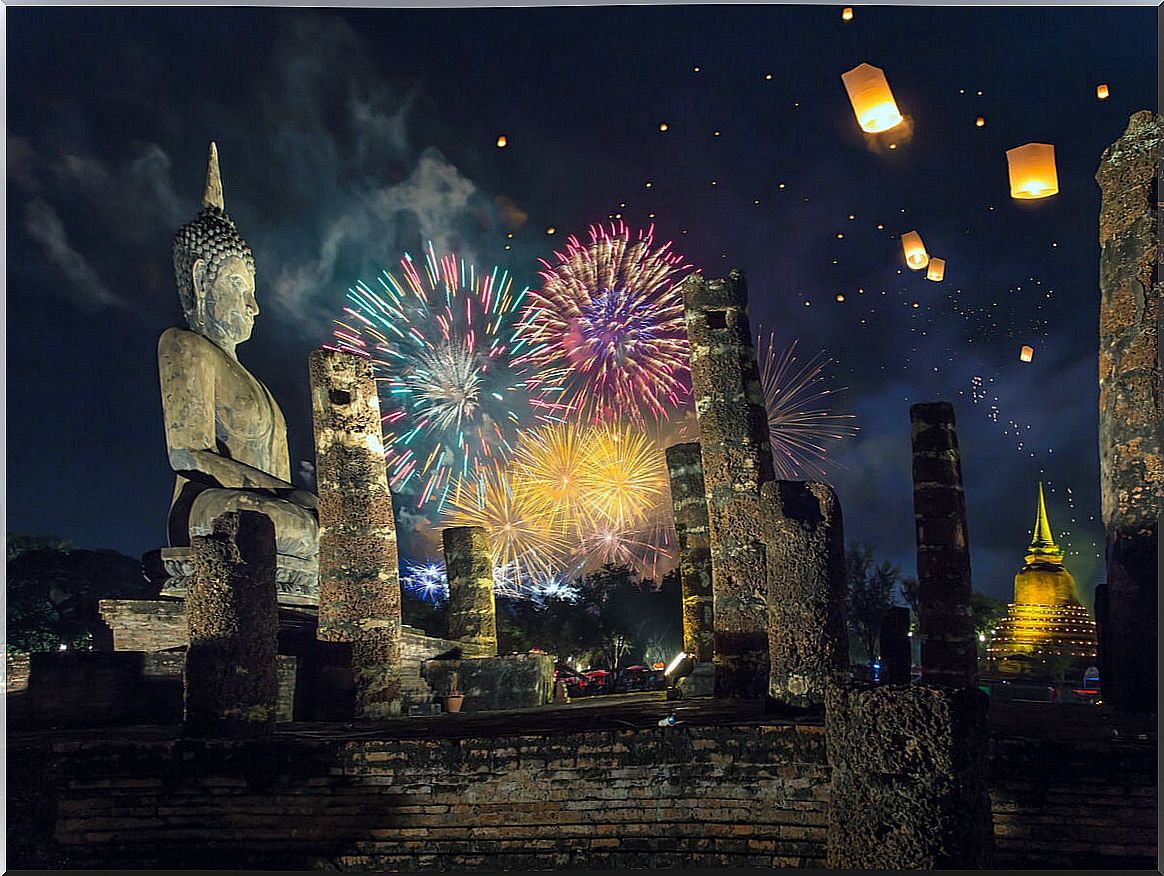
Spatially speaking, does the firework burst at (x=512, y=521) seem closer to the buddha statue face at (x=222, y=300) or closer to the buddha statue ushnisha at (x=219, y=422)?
the buddha statue face at (x=222, y=300)

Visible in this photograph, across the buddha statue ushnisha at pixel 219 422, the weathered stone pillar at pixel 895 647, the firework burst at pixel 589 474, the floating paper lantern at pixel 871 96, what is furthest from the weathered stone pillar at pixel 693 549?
the firework burst at pixel 589 474

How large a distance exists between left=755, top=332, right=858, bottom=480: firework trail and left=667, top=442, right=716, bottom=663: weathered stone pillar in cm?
826

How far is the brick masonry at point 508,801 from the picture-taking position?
630 centimetres

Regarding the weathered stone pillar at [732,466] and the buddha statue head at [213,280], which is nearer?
the weathered stone pillar at [732,466]

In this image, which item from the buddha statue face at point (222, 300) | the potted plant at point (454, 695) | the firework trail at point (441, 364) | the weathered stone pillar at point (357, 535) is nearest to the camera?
the weathered stone pillar at point (357, 535)

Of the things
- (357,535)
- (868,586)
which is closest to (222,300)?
(357,535)

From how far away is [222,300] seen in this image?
14.5m

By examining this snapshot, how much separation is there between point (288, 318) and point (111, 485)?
6.83 meters

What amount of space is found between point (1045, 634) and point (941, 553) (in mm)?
9838

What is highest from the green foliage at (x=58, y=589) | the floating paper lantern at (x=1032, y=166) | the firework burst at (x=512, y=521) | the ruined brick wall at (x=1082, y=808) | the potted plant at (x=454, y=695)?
the floating paper lantern at (x=1032, y=166)

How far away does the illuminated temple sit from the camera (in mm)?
18625

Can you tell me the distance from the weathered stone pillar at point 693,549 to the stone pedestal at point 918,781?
6313 millimetres

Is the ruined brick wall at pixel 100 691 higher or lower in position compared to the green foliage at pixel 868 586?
lower

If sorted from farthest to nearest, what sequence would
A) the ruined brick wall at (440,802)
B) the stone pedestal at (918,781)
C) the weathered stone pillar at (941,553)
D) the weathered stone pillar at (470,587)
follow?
the weathered stone pillar at (470,587)
the weathered stone pillar at (941,553)
the ruined brick wall at (440,802)
the stone pedestal at (918,781)
